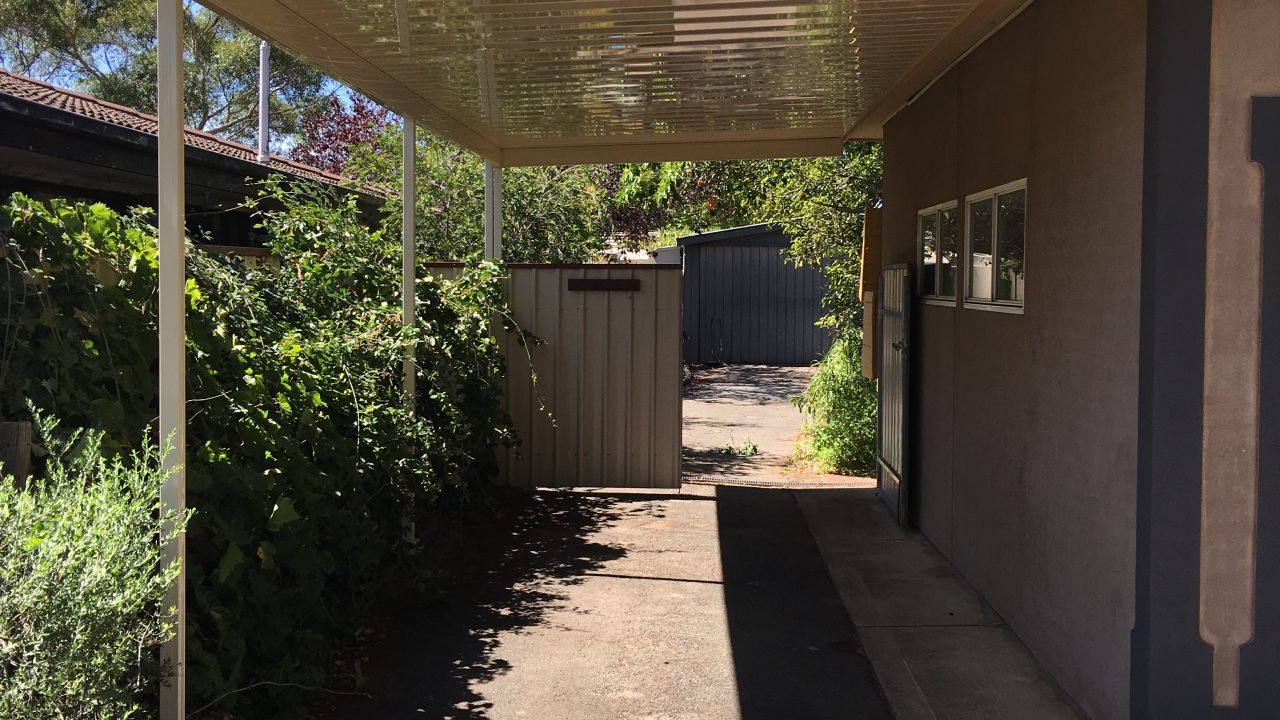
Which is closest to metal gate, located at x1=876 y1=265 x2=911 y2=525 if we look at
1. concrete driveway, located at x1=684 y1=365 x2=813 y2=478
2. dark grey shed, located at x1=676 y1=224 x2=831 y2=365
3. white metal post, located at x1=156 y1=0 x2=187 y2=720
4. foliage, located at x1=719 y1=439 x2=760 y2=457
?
concrete driveway, located at x1=684 y1=365 x2=813 y2=478

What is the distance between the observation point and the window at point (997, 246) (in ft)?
16.6

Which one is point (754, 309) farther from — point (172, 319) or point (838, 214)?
point (172, 319)

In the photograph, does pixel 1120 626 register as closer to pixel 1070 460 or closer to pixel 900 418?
pixel 1070 460

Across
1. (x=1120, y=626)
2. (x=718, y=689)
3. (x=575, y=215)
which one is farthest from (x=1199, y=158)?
(x=575, y=215)

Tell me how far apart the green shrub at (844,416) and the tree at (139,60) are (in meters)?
19.2

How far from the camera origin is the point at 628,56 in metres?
5.53

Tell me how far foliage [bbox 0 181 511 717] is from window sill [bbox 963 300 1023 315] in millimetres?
2953

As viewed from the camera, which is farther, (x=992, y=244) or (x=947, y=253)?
(x=947, y=253)

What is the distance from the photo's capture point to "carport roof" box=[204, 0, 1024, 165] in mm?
4605

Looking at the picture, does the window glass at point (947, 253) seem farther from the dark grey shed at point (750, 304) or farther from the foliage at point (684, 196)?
the dark grey shed at point (750, 304)

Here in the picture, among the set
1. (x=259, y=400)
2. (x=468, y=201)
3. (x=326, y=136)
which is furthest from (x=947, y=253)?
(x=326, y=136)

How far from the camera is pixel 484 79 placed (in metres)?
5.88

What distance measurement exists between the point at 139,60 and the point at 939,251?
27.5 metres

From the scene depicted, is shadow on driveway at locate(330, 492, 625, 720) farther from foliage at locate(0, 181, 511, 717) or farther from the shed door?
the shed door
